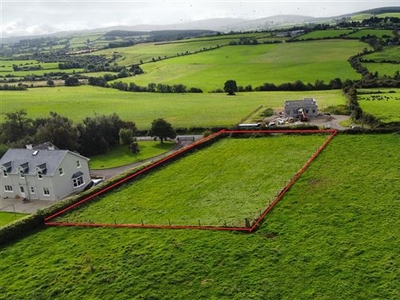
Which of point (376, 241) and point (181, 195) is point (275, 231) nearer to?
point (376, 241)

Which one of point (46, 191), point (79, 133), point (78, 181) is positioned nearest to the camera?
point (46, 191)

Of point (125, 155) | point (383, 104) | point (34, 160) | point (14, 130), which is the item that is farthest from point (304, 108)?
point (14, 130)

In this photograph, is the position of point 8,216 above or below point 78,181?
below

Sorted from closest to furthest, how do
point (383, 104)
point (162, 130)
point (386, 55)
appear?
point (162, 130)
point (383, 104)
point (386, 55)

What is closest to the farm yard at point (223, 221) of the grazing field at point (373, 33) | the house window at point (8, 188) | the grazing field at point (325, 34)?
the house window at point (8, 188)

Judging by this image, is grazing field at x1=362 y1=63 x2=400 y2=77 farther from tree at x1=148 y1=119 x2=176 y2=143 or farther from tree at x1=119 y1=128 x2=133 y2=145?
tree at x1=119 y1=128 x2=133 y2=145

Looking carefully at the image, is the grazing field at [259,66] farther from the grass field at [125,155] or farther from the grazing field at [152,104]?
the grass field at [125,155]

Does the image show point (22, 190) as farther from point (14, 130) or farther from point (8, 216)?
point (14, 130)
